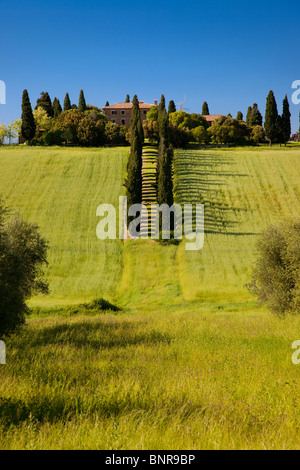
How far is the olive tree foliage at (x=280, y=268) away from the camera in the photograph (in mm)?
19656

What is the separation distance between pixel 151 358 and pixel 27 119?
92751 millimetres

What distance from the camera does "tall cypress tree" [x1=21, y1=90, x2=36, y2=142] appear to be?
90662 mm

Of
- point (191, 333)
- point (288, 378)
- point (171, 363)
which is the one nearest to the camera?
point (288, 378)

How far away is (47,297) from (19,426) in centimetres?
3013

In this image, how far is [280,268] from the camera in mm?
20734

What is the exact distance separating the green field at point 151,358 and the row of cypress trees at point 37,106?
54918mm

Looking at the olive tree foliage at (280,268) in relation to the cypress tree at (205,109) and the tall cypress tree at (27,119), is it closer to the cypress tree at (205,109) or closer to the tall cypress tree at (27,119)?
the tall cypress tree at (27,119)

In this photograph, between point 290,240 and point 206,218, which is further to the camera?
point 206,218

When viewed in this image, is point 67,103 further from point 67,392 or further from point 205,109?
point 67,392

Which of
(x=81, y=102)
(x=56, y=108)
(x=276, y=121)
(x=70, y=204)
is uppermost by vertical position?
(x=81, y=102)

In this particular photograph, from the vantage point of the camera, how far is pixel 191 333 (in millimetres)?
15016

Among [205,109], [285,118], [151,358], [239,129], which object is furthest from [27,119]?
[151,358]
